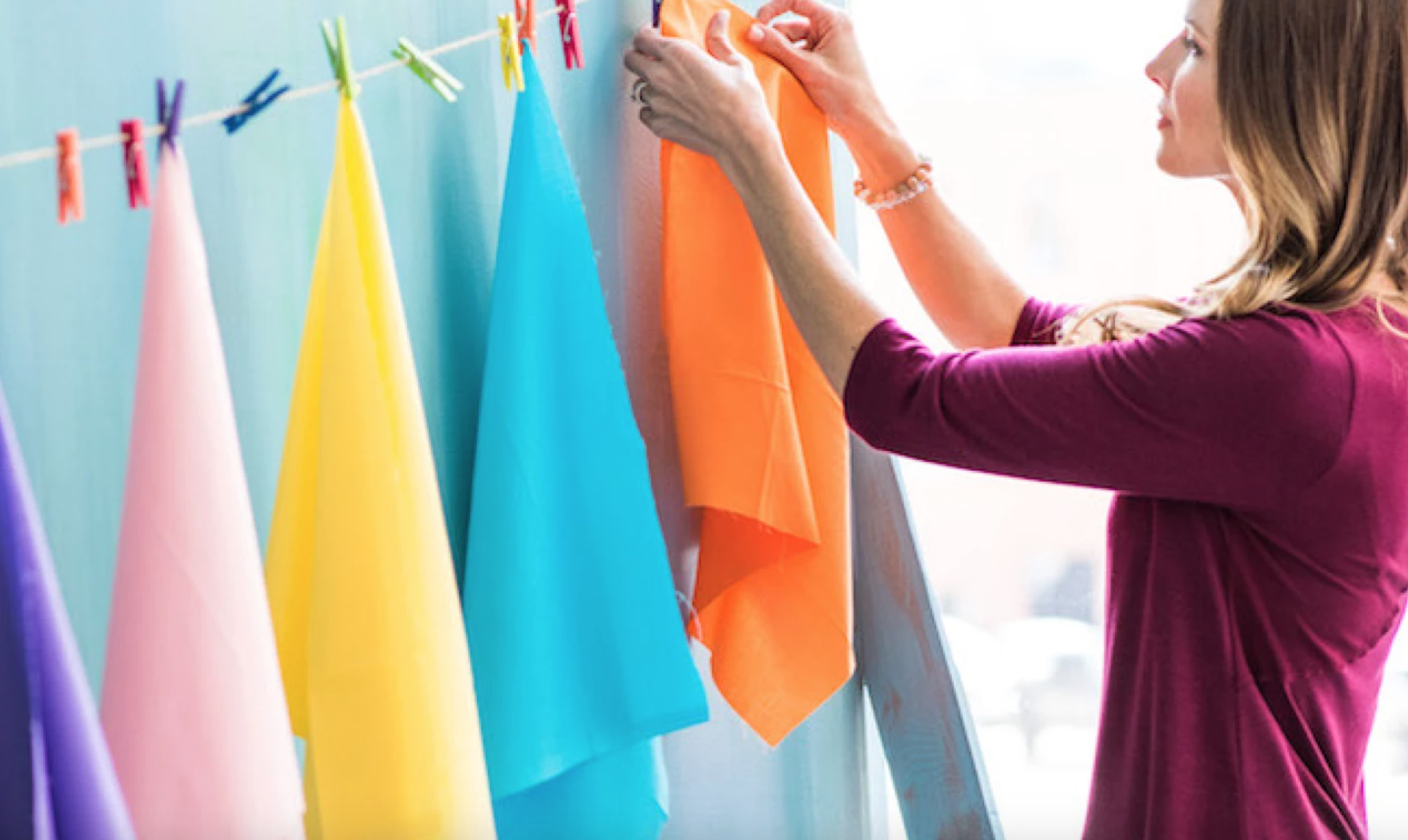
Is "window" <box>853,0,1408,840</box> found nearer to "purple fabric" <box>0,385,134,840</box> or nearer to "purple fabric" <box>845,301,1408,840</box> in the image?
"purple fabric" <box>845,301,1408,840</box>

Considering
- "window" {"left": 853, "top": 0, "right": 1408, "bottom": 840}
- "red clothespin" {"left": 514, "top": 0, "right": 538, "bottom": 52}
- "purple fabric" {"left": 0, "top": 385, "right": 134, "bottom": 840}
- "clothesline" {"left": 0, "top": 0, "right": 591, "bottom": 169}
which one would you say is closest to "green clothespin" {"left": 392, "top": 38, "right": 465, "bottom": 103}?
"clothesline" {"left": 0, "top": 0, "right": 591, "bottom": 169}

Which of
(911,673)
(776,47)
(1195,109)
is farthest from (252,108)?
(911,673)

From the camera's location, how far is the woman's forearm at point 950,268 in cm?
133

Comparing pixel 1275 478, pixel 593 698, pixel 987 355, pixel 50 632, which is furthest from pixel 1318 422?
pixel 50 632

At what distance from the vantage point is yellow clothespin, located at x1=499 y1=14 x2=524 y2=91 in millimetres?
963

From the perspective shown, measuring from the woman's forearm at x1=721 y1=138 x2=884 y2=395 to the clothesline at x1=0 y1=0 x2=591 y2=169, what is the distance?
0.19 meters

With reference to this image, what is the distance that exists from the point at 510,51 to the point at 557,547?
305 millimetres

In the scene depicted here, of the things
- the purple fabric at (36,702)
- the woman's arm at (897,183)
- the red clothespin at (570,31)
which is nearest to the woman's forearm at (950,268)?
the woman's arm at (897,183)

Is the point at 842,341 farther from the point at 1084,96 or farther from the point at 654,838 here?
the point at 1084,96

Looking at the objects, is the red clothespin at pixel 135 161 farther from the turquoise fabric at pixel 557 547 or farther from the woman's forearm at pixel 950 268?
the woman's forearm at pixel 950 268

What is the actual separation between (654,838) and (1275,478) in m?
0.47

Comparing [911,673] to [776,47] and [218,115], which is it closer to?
[776,47]

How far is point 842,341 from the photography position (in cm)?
107

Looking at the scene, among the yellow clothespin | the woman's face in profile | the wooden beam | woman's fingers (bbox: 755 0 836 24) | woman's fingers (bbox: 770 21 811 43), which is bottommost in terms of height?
the wooden beam
